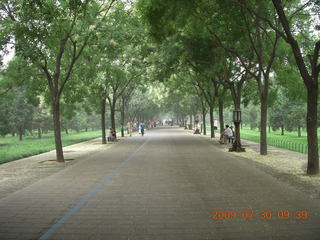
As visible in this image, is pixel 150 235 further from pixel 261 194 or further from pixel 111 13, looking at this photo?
pixel 111 13

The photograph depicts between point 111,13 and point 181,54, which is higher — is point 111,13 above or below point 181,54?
above

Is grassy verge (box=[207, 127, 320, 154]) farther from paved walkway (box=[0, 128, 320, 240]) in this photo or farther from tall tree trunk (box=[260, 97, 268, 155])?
paved walkway (box=[0, 128, 320, 240])

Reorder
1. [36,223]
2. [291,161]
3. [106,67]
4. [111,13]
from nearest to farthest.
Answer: [36,223] < [291,161] < [111,13] < [106,67]

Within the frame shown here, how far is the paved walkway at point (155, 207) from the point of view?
17.0 ft

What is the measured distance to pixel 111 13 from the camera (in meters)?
16.3

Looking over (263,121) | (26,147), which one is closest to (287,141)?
(263,121)

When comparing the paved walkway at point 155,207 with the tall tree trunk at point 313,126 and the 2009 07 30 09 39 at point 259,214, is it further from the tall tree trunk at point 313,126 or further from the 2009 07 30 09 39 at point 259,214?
the tall tree trunk at point 313,126

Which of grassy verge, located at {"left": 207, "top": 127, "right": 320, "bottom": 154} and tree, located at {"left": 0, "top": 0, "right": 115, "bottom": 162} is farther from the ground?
tree, located at {"left": 0, "top": 0, "right": 115, "bottom": 162}

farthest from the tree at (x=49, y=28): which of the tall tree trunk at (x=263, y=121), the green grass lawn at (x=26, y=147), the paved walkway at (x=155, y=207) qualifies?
the tall tree trunk at (x=263, y=121)

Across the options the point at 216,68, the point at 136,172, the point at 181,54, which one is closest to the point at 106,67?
the point at 181,54

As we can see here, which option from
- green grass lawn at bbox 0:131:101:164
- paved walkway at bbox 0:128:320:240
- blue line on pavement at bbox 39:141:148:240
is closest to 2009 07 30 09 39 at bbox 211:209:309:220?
paved walkway at bbox 0:128:320:240

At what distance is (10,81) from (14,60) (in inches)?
59.4

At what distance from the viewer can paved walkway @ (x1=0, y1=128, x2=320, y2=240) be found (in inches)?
204

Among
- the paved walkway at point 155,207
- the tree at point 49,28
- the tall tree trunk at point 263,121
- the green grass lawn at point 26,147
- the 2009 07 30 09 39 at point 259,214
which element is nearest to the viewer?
the paved walkway at point 155,207
